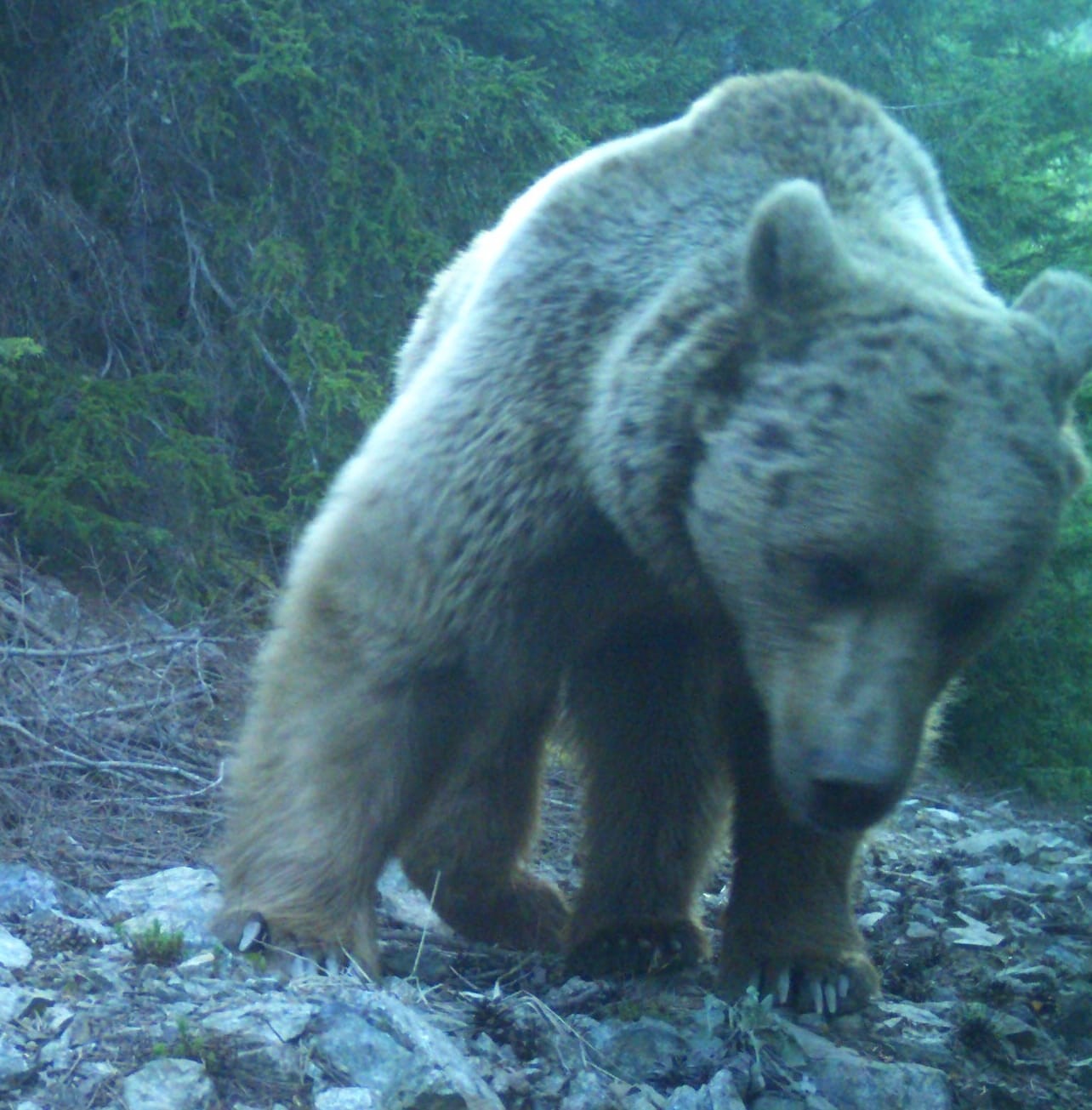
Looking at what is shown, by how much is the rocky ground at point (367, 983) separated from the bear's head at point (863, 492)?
79 centimetres

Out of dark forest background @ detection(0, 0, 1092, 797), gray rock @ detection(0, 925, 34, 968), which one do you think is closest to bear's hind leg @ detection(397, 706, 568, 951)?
gray rock @ detection(0, 925, 34, 968)

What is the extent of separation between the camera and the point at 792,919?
4.04 m

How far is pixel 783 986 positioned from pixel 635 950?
437mm

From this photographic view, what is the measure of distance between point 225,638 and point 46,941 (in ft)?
8.69

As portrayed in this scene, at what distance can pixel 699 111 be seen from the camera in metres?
3.77

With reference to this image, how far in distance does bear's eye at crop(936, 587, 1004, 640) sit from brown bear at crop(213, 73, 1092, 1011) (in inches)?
0.4

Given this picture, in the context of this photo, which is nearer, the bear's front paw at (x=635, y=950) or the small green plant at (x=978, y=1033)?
the small green plant at (x=978, y=1033)

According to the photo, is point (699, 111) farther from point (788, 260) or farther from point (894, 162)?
point (788, 260)

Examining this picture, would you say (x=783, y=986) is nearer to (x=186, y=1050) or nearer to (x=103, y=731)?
(x=186, y=1050)

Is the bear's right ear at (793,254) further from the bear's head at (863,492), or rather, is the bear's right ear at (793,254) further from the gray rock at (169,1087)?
the gray rock at (169,1087)

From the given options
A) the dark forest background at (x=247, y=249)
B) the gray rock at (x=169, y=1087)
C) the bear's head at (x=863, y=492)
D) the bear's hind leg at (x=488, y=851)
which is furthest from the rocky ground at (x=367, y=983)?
the bear's head at (x=863, y=492)

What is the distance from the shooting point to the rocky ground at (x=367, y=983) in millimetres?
2703

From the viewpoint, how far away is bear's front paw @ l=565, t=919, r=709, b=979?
418 centimetres

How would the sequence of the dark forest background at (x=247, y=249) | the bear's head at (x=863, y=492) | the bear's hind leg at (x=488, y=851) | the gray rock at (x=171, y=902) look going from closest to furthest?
the bear's head at (x=863, y=492)
the gray rock at (x=171, y=902)
the bear's hind leg at (x=488, y=851)
the dark forest background at (x=247, y=249)
